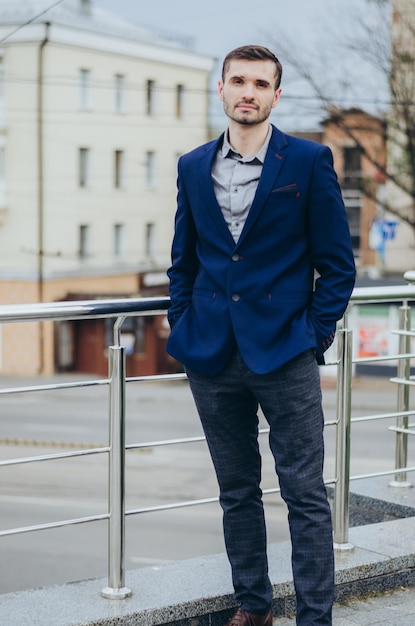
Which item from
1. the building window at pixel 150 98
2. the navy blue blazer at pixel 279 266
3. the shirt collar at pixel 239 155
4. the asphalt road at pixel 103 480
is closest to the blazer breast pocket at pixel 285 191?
the navy blue blazer at pixel 279 266

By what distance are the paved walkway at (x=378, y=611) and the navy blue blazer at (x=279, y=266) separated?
1092 millimetres

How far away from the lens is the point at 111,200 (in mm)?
35312

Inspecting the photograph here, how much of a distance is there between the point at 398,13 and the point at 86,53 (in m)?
15.0

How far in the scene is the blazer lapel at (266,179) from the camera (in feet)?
9.12

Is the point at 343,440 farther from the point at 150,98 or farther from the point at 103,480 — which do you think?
the point at 150,98

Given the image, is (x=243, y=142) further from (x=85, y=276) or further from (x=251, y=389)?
(x=85, y=276)

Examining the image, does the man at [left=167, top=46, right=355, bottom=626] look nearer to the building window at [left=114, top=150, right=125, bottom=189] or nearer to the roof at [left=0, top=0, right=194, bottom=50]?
the roof at [left=0, top=0, right=194, bottom=50]

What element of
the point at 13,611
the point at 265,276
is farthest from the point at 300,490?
the point at 13,611

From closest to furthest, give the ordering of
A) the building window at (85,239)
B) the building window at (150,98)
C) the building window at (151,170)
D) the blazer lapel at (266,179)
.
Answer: the blazer lapel at (266,179), the building window at (85,239), the building window at (150,98), the building window at (151,170)

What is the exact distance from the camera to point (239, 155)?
2.90 m

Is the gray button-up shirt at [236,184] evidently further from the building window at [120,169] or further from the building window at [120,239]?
the building window at [120,239]

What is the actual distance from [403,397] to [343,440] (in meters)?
0.94

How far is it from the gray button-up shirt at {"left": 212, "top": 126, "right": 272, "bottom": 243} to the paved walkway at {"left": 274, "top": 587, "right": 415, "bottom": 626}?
4.66 ft

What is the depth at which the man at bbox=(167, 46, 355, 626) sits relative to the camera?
279cm
